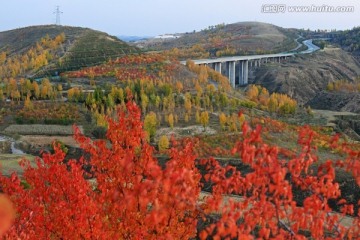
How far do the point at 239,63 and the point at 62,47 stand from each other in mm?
53380

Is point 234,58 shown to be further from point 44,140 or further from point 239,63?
point 44,140

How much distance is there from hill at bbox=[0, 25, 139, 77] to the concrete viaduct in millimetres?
23327

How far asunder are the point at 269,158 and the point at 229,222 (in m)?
1.49

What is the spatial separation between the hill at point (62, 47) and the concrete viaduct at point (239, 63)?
23327 millimetres

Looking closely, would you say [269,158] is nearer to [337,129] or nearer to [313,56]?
[337,129]

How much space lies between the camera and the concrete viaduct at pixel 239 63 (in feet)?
385

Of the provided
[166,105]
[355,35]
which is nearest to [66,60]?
[166,105]

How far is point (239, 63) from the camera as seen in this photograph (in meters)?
129

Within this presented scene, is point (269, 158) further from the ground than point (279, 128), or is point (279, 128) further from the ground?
point (269, 158)

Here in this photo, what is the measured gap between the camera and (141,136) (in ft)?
47.4

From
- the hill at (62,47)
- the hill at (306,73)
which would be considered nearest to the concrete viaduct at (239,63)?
the hill at (306,73)

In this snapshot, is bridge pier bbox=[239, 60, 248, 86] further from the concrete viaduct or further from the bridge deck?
the bridge deck

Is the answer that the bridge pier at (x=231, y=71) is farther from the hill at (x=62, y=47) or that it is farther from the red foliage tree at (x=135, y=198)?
the red foliage tree at (x=135, y=198)

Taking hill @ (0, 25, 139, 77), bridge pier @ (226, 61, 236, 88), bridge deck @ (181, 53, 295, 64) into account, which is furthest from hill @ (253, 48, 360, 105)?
hill @ (0, 25, 139, 77)
